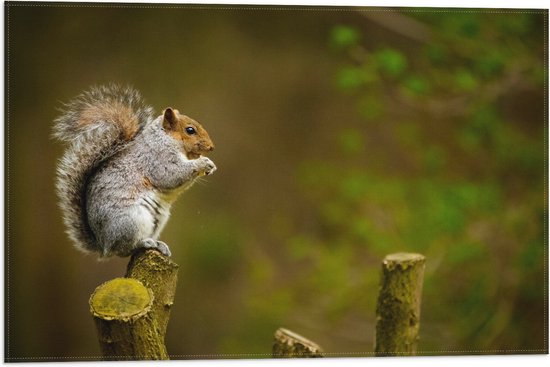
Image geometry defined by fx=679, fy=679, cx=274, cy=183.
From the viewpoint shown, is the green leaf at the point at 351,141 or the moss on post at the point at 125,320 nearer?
the moss on post at the point at 125,320

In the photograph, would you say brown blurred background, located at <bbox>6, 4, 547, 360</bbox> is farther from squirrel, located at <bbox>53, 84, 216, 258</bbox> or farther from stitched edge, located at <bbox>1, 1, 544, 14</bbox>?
squirrel, located at <bbox>53, 84, 216, 258</bbox>

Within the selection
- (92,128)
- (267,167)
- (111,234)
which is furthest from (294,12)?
(111,234)

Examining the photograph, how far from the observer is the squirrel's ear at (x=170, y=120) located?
1.98 meters

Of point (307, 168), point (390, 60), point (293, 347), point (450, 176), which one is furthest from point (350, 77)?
point (293, 347)

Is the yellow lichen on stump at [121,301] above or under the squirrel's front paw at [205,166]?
under

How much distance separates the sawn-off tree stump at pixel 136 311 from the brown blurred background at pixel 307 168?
80cm

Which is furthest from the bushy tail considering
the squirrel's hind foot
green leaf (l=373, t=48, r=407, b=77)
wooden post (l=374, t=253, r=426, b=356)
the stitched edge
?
green leaf (l=373, t=48, r=407, b=77)

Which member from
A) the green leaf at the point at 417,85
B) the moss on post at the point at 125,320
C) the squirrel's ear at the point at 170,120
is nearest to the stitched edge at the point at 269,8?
the green leaf at the point at 417,85

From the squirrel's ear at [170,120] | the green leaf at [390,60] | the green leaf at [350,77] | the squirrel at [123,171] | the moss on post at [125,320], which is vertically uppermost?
the green leaf at [390,60]

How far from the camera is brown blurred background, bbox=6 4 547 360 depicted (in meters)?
2.47

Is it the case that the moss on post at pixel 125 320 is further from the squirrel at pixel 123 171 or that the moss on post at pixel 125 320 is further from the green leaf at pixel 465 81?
the green leaf at pixel 465 81

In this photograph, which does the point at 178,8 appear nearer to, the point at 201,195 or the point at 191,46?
the point at 191,46

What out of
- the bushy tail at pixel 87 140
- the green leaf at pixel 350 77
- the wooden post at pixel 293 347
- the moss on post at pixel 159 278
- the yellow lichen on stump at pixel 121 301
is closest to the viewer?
the yellow lichen on stump at pixel 121 301

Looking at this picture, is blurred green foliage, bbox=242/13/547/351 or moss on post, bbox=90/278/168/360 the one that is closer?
moss on post, bbox=90/278/168/360
